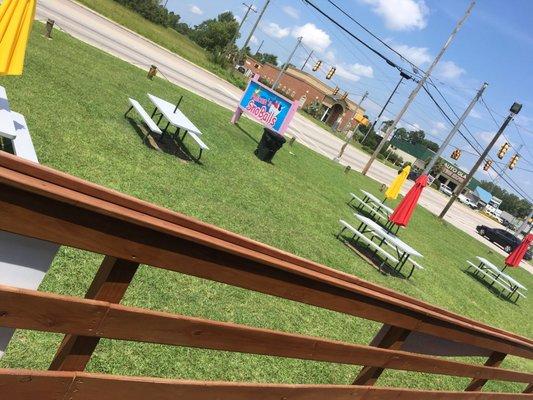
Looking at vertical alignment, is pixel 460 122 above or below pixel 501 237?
above

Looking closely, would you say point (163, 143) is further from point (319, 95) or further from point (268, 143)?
point (319, 95)

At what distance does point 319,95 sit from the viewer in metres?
89.7

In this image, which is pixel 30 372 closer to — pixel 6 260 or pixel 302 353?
pixel 6 260

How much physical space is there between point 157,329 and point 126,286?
260mm

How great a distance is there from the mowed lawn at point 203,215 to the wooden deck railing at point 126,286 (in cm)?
192

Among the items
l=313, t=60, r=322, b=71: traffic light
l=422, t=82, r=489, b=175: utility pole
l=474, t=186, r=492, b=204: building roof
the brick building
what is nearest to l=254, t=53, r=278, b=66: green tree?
the brick building

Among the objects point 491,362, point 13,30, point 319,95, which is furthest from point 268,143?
point 319,95

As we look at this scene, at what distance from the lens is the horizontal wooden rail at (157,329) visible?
5.08 ft

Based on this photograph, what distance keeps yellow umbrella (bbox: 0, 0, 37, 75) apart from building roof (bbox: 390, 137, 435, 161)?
313 feet

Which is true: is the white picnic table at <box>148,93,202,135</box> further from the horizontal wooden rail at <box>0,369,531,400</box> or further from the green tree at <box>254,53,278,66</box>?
the green tree at <box>254,53,278,66</box>

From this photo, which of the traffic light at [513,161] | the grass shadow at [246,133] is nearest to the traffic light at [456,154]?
the traffic light at [513,161]

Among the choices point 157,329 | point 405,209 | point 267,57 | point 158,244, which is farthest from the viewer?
point 267,57

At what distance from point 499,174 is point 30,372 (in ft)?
194

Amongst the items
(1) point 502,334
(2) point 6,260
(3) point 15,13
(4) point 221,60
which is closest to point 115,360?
(2) point 6,260
